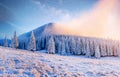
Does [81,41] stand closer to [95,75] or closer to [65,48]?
[65,48]

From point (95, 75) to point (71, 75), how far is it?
4511 mm

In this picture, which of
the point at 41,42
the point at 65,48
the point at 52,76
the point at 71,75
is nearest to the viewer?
the point at 52,76

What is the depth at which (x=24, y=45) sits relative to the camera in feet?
580

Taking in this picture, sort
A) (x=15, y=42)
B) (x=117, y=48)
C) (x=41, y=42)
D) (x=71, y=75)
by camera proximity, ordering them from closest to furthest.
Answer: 1. (x=71, y=75)
2. (x=15, y=42)
3. (x=117, y=48)
4. (x=41, y=42)

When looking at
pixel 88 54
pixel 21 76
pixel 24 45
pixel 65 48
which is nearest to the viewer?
pixel 21 76

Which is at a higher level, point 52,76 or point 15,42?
point 15,42

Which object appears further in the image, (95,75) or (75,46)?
(75,46)

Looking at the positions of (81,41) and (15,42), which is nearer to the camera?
(15,42)

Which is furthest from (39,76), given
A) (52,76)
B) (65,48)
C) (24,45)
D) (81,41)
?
(24,45)

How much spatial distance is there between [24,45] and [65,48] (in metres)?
61.4

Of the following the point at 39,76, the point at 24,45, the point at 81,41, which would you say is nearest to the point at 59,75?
the point at 39,76

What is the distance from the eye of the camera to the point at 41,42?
164 metres

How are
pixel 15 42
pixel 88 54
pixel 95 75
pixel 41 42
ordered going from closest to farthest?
1. pixel 95 75
2. pixel 15 42
3. pixel 88 54
4. pixel 41 42

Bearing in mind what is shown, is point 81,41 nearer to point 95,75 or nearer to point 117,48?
point 117,48
